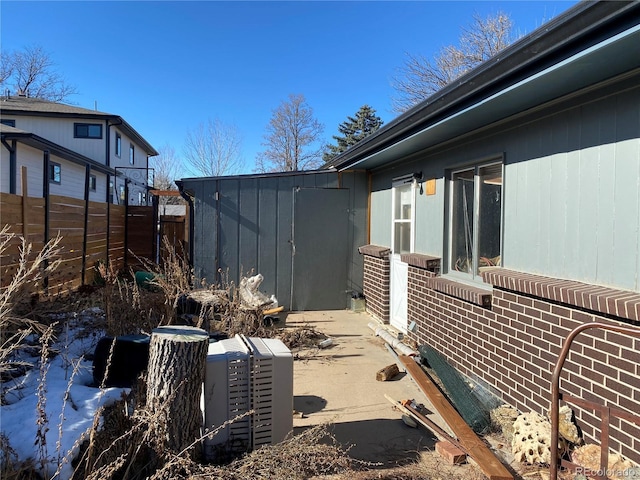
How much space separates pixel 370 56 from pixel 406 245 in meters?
11.7

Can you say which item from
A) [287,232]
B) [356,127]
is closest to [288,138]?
[356,127]

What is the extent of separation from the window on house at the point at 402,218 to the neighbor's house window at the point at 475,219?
1.14m

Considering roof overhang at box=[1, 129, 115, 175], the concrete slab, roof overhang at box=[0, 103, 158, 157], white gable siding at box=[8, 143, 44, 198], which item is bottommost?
the concrete slab

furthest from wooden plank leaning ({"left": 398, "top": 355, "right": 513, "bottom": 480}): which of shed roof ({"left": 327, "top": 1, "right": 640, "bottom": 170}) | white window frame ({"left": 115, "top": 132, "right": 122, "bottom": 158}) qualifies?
white window frame ({"left": 115, "top": 132, "right": 122, "bottom": 158})

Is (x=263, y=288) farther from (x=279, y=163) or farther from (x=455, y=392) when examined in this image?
(x=279, y=163)

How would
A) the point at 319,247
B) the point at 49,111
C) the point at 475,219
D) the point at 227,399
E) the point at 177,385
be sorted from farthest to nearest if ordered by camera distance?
the point at 49,111 → the point at 319,247 → the point at 475,219 → the point at 227,399 → the point at 177,385

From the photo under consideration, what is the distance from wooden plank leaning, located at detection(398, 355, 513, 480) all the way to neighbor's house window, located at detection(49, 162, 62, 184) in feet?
42.9

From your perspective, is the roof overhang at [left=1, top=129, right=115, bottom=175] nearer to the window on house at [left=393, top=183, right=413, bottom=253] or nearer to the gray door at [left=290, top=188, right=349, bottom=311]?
the gray door at [left=290, top=188, right=349, bottom=311]

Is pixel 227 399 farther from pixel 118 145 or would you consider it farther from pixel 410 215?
pixel 118 145

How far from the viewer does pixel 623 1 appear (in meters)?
1.89

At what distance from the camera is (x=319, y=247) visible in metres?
7.96

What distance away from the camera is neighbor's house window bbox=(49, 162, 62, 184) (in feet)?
41.8

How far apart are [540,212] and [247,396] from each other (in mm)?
2791

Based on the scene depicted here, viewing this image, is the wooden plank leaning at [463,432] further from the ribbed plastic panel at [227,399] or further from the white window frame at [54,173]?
the white window frame at [54,173]
